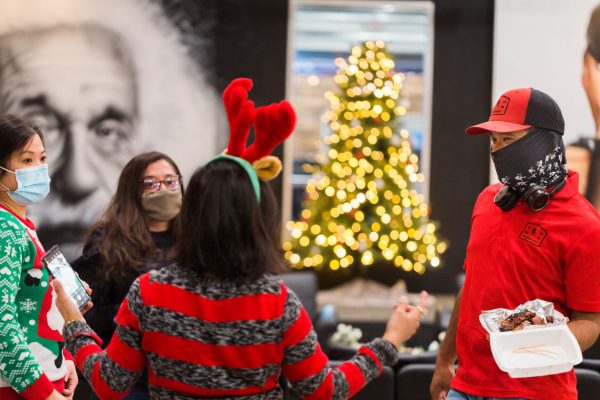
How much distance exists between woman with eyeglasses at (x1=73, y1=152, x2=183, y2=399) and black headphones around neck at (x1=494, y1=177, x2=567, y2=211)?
44.5 inches

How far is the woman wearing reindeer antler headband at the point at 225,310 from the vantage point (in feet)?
5.72

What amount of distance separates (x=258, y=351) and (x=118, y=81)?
6.06 metres

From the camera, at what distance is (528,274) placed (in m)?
2.23

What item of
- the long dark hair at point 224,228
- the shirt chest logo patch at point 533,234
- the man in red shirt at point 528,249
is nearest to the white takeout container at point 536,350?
the man in red shirt at point 528,249

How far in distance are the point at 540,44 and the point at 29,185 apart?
611 centimetres

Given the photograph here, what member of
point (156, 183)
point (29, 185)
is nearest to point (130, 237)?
point (156, 183)

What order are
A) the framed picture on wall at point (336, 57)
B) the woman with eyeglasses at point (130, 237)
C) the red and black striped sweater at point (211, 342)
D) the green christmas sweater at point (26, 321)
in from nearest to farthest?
the red and black striped sweater at point (211, 342) < the green christmas sweater at point (26, 321) < the woman with eyeglasses at point (130, 237) < the framed picture on wall at point (336, 57)

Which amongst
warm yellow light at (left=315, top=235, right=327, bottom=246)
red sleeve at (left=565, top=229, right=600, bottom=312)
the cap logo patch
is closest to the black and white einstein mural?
warm yellow light at (left=315, top=235, right=327, bottom=246)

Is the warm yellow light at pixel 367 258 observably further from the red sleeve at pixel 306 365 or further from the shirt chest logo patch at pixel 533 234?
the red sleeve at pixel 306 365

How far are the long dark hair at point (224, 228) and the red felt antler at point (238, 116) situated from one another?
0.16 feet

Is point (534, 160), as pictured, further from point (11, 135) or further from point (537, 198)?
point (11, 135)

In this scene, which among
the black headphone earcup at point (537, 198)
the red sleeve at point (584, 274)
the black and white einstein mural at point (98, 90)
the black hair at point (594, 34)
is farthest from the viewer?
the black and white einstein mural at point (98, 90)

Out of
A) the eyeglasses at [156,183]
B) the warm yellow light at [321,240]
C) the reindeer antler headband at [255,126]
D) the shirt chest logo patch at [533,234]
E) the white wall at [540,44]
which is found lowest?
the warm yellow light at [321,240]

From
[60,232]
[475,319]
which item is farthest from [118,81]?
[475,319]
